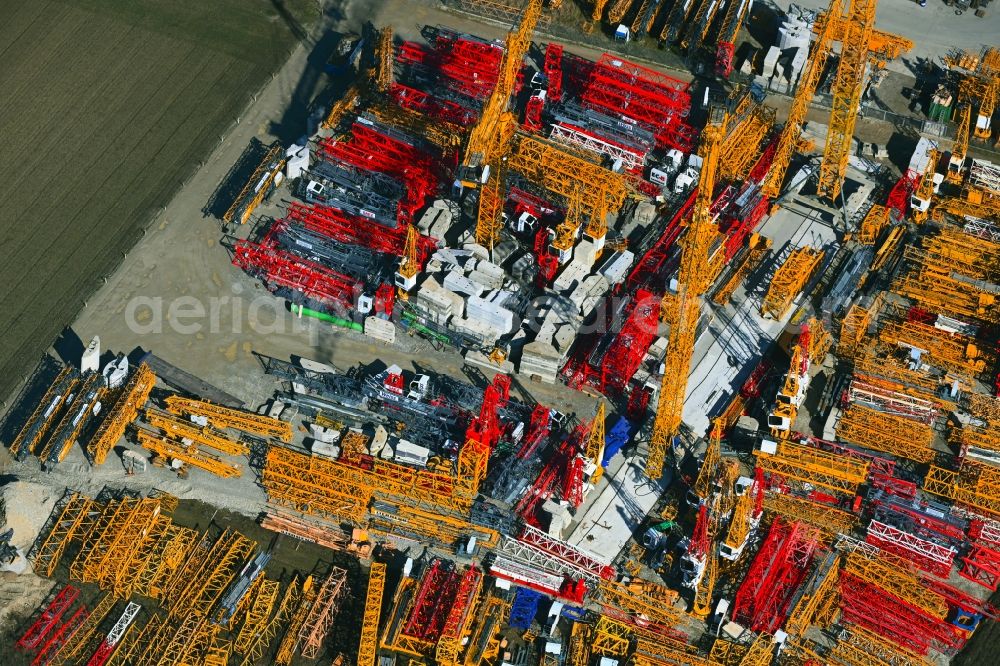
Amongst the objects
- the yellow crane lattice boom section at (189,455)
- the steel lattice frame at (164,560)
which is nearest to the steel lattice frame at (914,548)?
the yellow crane lattice boom section at (189,455)

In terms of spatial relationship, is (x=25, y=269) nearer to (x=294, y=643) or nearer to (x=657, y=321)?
(x=294, y=643)

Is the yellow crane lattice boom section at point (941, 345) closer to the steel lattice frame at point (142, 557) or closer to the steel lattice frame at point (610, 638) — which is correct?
the steel lattice frame at point (610, 638)

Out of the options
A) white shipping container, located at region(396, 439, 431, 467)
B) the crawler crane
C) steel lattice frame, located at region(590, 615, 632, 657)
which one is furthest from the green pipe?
steel lattice frame, located at region(590, 615, 632, 657)

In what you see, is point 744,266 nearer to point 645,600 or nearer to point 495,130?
point 495,130

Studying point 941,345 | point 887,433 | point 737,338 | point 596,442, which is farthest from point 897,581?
point 737,338

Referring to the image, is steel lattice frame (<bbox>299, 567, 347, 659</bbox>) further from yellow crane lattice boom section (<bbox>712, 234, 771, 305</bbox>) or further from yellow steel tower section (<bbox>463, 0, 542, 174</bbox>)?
yellow crane lattice boom section (<bbox>712, 234, 771, 305</bbox>)

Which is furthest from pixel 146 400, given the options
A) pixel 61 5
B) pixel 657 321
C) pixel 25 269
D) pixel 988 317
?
pixel 988 317
